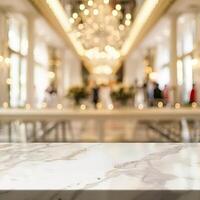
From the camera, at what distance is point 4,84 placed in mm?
10898

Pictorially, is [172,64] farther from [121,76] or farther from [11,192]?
[121,76]

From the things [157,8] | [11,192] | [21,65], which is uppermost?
[157,8]

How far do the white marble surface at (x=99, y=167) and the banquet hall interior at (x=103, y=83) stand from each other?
12.0 feet

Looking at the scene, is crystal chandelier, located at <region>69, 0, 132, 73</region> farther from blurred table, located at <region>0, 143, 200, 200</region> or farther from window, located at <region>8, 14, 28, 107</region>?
blurred table, located at <region>0, 143, 200, 200</region>

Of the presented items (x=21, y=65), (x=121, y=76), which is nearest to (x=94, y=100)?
(x=21, y=65)

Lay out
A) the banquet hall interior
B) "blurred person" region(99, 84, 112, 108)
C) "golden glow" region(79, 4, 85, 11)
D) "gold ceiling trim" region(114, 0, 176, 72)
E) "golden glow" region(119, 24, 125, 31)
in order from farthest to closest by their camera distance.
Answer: "golden glow" region(119, 24, 125, 31), "gold ceiling trim" region(114, 0, 176, 72), "golden glow" region(79, 4, 85, 11), "blurred person" region(99, 84, 112, 108), the banquet hall interior

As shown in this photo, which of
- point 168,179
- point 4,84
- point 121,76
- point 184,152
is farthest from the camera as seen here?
point 121,76

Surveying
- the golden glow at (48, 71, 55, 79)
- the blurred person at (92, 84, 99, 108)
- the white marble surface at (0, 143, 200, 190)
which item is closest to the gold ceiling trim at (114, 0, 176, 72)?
the blurred person at (92, 84, 99, 108)

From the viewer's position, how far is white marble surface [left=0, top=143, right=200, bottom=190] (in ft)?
3.42

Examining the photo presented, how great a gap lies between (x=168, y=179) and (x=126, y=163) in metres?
0.25

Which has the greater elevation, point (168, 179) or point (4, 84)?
point (4, 84)

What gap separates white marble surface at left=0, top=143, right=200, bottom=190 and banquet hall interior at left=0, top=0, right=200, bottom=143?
3646 millimetres

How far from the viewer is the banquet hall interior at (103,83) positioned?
20.6 ft

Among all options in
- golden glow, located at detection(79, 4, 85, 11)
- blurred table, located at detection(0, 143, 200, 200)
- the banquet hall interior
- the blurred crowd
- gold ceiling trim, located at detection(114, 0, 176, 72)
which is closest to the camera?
blurred table, located at detection(0, 143, 200, 200)
